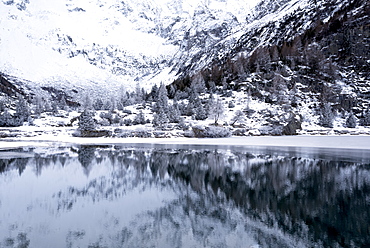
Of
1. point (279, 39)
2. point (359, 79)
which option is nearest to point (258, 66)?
point (359, 79)

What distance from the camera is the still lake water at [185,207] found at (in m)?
6.42

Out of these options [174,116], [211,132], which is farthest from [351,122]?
[174,116]

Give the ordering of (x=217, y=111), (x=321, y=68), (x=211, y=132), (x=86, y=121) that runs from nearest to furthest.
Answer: (x=211, y=132) < (x=86, y=121) < (x=217, y=111) < (x=321, y=68)

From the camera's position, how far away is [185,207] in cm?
881

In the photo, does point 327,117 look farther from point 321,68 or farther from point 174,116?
point 174,116

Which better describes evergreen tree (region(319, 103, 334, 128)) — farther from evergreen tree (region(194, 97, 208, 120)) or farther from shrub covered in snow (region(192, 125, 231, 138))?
evergreen tree (region(194, 97, 208, 120))

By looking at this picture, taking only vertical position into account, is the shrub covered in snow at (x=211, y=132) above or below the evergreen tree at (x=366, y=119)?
below

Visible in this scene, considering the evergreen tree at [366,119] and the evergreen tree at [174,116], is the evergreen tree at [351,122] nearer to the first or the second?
the evergreen tree at [366,119]

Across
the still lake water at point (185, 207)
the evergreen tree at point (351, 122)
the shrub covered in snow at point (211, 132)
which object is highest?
the evergreen tree at point (351, 122)

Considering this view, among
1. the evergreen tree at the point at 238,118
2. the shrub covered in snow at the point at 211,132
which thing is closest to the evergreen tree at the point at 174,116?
the shrub covered in snow at the point at 211,132

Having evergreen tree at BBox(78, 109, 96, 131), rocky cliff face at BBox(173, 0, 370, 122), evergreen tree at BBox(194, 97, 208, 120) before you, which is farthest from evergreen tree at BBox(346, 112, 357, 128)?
evergreen tree at BBox(78, 109, 96, 131)

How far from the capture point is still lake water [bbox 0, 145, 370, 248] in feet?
21.1

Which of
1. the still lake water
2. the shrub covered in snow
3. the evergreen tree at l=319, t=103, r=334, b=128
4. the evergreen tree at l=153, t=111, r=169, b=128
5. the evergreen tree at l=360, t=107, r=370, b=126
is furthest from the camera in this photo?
the evergreen tree at l=319, t=103, r=334, b=128

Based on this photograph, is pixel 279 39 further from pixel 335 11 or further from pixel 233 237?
pixel 233 237
